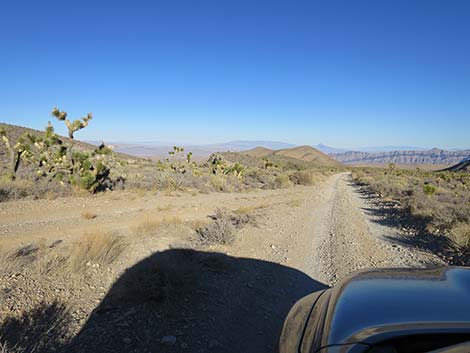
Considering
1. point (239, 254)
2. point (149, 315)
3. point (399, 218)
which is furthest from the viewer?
point (399, 218)

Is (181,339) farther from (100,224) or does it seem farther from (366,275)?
(100,224)

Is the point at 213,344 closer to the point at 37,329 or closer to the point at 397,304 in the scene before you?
the point at 37,329

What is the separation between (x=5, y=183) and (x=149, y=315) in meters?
11.2

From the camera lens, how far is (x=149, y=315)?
3830mm

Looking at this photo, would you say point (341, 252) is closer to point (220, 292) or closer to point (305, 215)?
point (220, 292)

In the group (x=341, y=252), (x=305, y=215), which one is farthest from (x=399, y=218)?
(x=341, y=252)

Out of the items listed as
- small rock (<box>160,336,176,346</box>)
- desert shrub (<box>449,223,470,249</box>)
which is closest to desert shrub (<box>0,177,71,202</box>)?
small rock (<box>160,336,176,346</box>)

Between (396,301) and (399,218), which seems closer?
(396,301)

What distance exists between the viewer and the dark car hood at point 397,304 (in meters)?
1.62

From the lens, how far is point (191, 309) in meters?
4.10

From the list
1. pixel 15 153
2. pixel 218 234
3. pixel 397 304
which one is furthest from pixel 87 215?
pixel 397 304

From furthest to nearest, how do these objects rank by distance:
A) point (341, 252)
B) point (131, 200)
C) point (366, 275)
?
point (131, 200), point (341, 252), point (366, 275)

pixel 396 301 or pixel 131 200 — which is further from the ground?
pixel 396 301

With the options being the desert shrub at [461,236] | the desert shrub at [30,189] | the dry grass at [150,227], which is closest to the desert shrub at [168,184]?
the desert shrub at [30,189]
